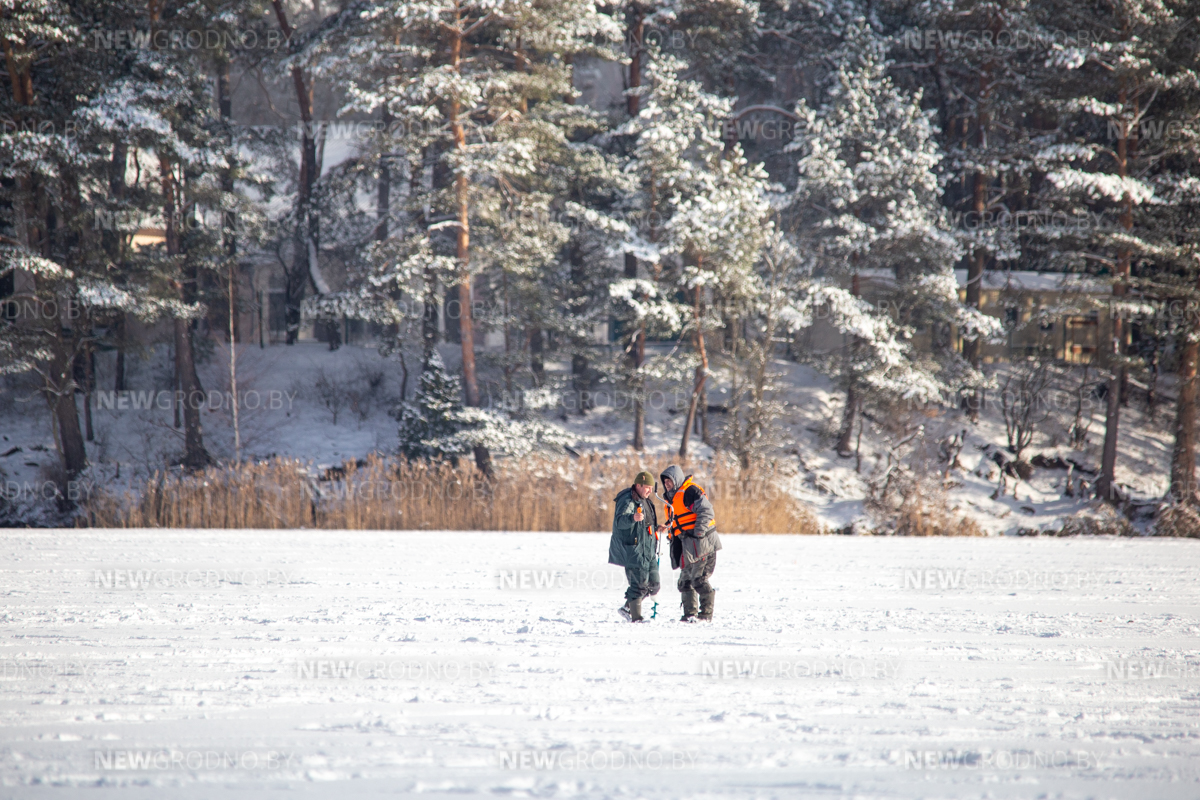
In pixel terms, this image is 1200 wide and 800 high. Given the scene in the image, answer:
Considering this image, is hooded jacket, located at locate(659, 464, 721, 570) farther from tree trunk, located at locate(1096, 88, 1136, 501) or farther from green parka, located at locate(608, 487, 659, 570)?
tree trunk, located at locate(1096, 88, 1136, 501)

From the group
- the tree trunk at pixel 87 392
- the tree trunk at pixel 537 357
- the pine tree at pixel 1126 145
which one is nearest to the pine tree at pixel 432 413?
the tree trunk at pixel 537 357

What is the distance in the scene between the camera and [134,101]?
51.4 ft

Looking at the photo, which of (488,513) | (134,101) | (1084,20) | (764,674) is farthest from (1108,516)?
(134,101)

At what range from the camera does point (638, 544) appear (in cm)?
663

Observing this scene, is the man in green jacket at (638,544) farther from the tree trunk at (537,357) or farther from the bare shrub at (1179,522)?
the bare shrub at (1179,522)

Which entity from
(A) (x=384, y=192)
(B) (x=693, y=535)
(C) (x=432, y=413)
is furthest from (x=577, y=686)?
(A) (x=384, y=192)

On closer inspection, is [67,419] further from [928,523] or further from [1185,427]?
[1185,427]

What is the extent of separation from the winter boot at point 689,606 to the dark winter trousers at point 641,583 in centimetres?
27

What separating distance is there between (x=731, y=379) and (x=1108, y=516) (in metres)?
9.05

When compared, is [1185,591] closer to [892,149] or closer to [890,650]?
[890,650]

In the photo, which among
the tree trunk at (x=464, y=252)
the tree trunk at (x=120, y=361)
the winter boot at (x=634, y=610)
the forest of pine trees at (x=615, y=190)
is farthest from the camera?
the tree trunk at (x=120, y=361)

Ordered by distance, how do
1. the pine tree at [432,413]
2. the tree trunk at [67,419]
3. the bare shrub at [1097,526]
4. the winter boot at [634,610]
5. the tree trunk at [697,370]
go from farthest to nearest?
the tree trunk at [697,370] < the pine tree at [432,413] < the tree trunk at [67,419] < the bare shrub at [1097,526] < the winter boot at [634,610]

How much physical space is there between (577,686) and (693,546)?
2.03 m

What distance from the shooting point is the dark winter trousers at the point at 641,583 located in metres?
6.58
